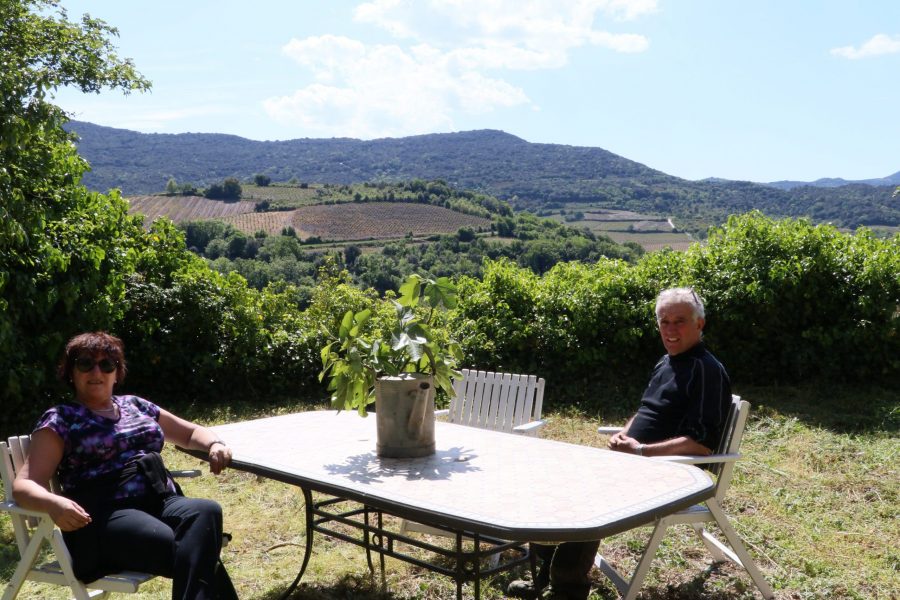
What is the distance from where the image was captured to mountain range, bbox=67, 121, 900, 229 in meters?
57.6

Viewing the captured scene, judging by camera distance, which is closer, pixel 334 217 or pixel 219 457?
pixel 219 457

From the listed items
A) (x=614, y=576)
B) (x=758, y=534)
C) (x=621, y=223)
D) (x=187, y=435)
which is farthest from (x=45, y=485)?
(x=621, y=223)

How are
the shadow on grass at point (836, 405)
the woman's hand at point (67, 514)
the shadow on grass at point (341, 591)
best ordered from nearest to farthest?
1. the woman's hand at point (67, 514)
2. the shadow on grass at point (341, 591)
3. the shadow on grass at point (836, 405)

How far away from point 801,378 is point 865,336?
704mm

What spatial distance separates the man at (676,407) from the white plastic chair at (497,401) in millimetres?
815

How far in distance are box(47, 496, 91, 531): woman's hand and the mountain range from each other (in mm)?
42270

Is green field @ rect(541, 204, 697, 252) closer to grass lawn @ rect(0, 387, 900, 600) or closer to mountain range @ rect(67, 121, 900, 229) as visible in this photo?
mountain range @ rect(67, 121, 900, 229)

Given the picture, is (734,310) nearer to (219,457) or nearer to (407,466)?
→ (407,466)

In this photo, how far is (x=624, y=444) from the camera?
3.72 metres

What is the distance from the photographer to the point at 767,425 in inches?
264

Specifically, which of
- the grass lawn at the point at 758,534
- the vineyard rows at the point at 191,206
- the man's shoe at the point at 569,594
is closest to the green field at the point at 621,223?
the vineyard rows at the point at 191,206

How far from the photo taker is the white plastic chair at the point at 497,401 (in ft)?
15.2

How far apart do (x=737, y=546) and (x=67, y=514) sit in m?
2.71

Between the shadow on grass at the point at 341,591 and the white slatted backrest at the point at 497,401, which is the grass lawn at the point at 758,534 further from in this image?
the white slatted backrest at the point at 497,401
